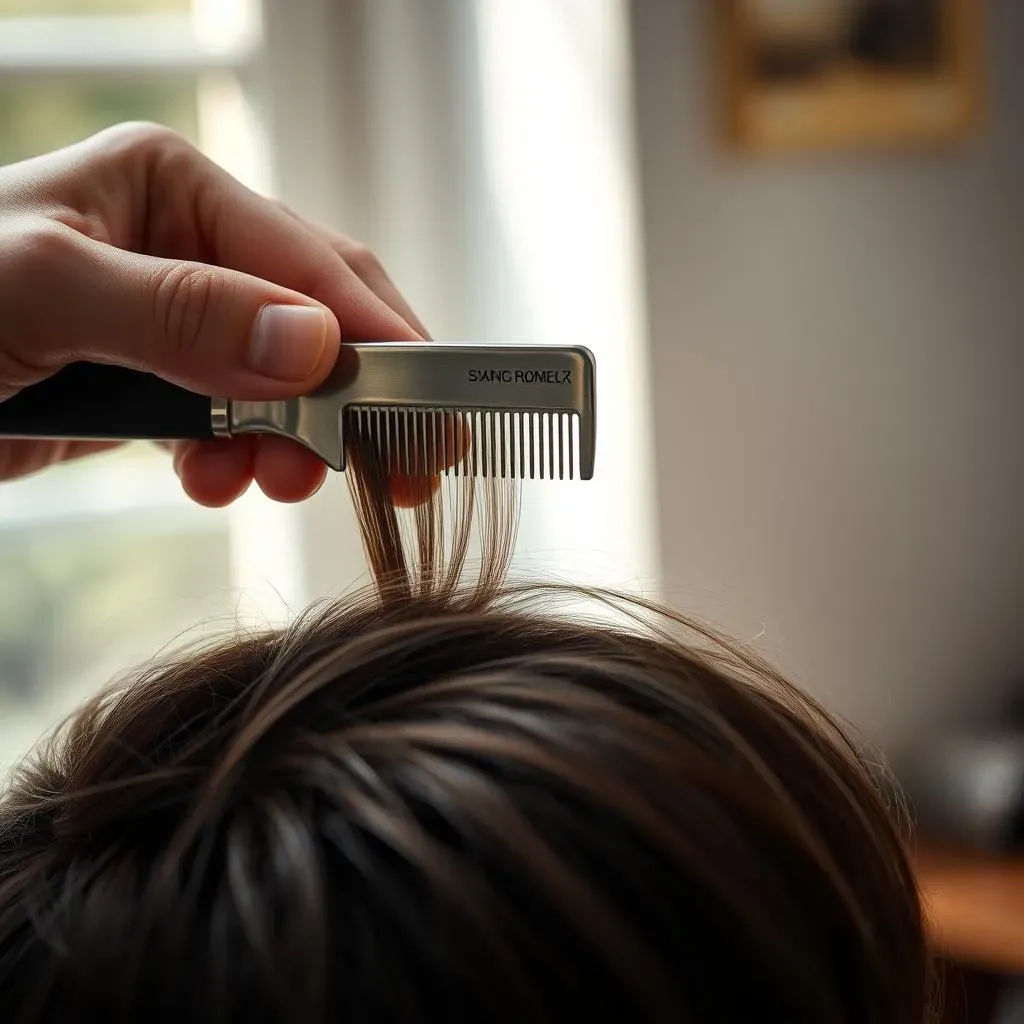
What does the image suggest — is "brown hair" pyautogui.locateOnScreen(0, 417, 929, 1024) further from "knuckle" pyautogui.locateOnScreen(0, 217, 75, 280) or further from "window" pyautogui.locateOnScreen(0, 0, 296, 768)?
"window" pyautogui.locateOnScreen(0, 0, 296, 768)

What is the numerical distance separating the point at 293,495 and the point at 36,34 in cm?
117

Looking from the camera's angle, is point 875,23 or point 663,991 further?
point 875,23

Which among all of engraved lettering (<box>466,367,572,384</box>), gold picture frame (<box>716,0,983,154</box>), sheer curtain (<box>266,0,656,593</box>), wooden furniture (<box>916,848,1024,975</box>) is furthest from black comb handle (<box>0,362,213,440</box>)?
gold picture frame (<box>716,0,983,154</box>)

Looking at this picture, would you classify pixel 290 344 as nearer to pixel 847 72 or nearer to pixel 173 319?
pixel 173 319

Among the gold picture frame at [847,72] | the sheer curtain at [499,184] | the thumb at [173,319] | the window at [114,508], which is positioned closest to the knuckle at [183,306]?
the thumb at [173,319]

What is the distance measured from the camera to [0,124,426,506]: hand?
0.65 meters

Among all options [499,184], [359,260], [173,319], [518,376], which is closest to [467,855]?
[518,376]

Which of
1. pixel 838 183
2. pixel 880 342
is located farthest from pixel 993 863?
pixel 838 183

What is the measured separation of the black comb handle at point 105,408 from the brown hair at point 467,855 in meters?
0.22

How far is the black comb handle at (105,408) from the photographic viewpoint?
27.3 inches

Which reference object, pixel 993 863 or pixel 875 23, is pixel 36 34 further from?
pixel 993 863

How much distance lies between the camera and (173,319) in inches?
25.6

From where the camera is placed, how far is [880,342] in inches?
77.0

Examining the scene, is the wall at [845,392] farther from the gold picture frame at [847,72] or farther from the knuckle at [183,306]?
the knuckle at [183,306]
